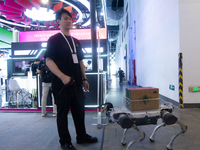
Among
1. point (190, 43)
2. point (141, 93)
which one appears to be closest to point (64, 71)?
point (141, 93)

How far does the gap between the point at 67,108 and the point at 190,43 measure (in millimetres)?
3821

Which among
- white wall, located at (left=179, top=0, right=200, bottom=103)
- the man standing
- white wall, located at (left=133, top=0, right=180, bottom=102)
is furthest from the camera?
white wall, located at (left=133, top=0, right=180, bottom=102)

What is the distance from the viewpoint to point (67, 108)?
6.49ft

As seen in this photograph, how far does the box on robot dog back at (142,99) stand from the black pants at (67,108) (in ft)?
2.04

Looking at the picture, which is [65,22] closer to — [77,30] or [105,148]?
[105,148]

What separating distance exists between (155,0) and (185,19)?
7.72 feet

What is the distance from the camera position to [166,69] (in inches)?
211

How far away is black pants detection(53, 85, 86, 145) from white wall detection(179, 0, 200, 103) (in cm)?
331

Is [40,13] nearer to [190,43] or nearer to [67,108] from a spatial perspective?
[190,43]

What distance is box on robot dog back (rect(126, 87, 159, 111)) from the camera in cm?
192

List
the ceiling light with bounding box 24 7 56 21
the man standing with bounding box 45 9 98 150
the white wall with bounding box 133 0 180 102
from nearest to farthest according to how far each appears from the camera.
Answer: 1. the man standing with bounding box 45 9 98 150
2. the white wall with bounding box 133 0 180 102
3. the ceiling light with bounding box 24 7 56 21

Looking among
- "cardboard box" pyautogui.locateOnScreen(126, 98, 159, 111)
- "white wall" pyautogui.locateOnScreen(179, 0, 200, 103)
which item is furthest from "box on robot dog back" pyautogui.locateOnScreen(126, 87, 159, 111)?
"white wall" pyautogui.locateOnScreen(179, 0, 200, 103)

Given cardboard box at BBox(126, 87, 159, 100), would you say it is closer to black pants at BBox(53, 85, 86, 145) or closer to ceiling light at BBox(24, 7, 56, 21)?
A: black pants at BBox(53, 85, 86, 145)

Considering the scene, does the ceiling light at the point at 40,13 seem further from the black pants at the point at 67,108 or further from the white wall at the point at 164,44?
A: the black pants at the point at 67,108
